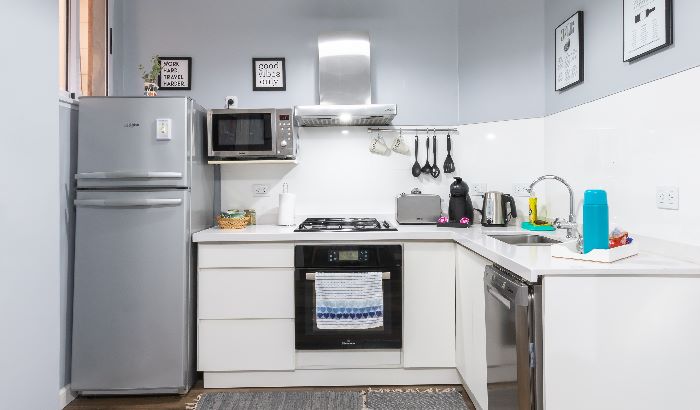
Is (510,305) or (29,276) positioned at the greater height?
(29,276)

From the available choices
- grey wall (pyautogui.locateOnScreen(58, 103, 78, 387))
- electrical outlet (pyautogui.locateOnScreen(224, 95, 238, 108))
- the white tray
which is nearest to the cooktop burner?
electrical outlet (pyautogui.locateOnScreen(224, 95, 238, 108))

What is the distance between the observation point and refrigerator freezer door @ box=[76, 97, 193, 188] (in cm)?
246

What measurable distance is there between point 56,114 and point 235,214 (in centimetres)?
138

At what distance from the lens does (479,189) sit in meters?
3.11

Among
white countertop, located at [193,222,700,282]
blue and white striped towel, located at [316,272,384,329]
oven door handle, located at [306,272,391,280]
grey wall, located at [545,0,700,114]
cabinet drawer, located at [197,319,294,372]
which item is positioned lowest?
cabinet drawer, located at [197,319,294,372]

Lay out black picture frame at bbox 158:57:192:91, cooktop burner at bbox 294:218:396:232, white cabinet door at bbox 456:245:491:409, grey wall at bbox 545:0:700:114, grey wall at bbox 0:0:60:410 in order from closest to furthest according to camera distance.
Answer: grey wall at bbox 0:0:60:410 < grey wall at bbox 545:0:700:114 < white cabinet door at bbox 456:245:491:409 < cooktop burner at bbox 294:218:396:232 < black picture frame at bbox 158:57:192:91

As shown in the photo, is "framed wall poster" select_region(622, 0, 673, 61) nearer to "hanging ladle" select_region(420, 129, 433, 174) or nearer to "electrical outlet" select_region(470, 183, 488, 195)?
"electrical outlet" select_region(470, 183, 488, 195)

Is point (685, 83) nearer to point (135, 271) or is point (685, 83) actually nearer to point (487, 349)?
point (487, 349)

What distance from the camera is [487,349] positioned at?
1.93m

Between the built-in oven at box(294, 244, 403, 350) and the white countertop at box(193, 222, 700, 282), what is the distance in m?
0.07

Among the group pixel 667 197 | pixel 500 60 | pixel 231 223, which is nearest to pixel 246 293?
pixel 231 223

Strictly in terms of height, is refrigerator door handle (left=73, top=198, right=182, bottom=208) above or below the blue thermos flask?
above

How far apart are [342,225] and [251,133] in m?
0.82

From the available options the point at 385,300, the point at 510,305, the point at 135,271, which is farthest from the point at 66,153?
the point at 510,305
